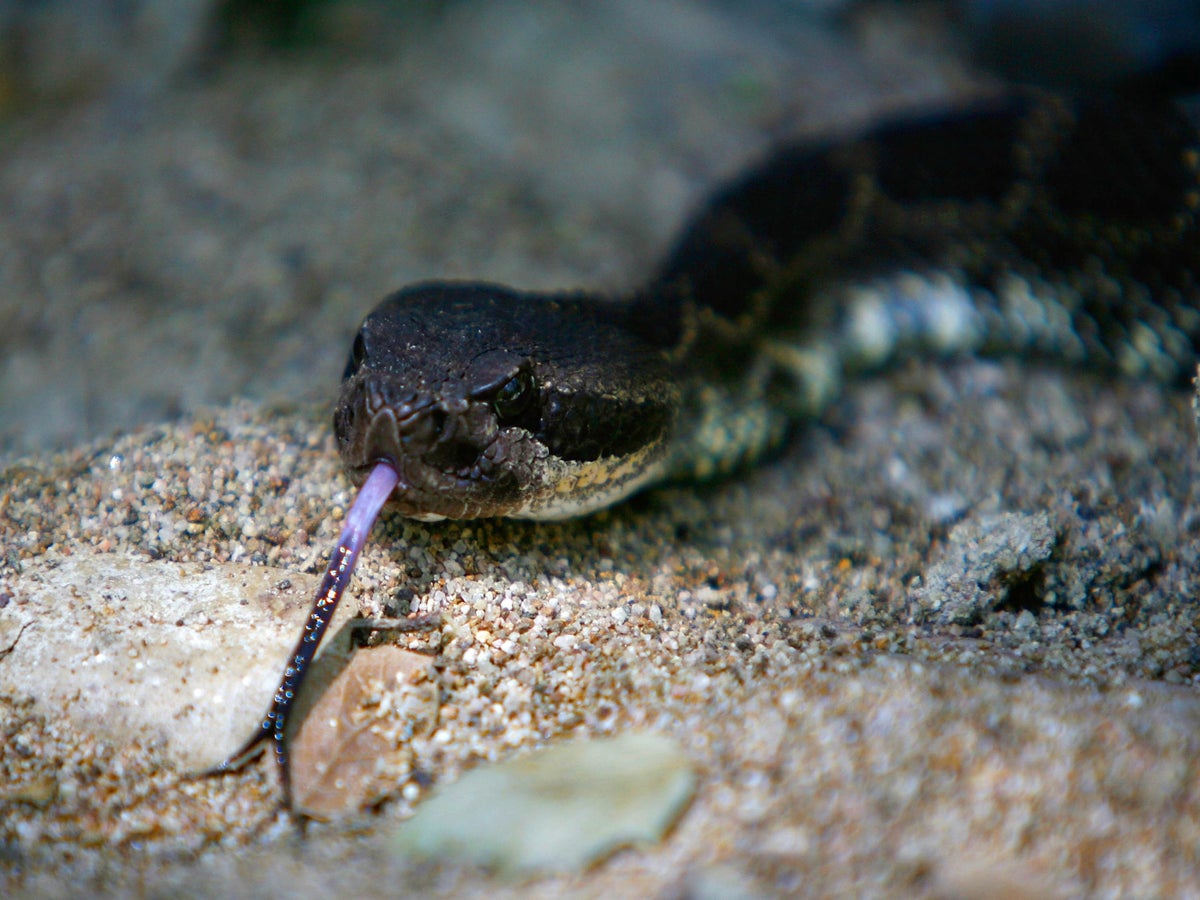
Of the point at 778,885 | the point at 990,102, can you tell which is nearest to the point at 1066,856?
the point at 778,885

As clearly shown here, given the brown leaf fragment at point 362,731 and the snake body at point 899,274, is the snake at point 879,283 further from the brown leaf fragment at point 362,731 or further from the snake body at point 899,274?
the brown leaf fragment at point 362,731

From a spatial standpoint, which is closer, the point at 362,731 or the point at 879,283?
the point at 362,731

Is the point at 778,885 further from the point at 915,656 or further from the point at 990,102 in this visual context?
the point at 990,102

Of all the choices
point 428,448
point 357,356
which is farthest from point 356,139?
point 428,448

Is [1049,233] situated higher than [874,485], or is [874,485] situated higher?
[1049,233]

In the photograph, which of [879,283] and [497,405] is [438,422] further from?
[879,283]

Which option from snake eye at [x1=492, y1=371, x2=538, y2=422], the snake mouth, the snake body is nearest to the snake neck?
the snake body
